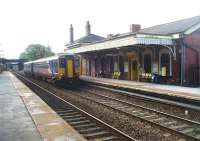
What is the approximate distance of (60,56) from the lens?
2600cm

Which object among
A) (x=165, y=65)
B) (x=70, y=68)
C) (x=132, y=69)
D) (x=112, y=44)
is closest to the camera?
(x=165, y=65)

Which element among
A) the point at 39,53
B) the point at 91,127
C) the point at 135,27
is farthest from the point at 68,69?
the point at 39,53

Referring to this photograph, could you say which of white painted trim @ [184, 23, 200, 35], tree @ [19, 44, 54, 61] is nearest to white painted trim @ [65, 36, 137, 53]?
white painted trim @ [184, 23, 200, 35]

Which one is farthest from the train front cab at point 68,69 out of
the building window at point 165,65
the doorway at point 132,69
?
the building window at point 165,65

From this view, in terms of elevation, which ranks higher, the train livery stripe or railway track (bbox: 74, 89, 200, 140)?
the train livery stripe

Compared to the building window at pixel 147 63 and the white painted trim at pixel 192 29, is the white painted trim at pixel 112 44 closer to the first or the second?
the building window at pixel 147 63

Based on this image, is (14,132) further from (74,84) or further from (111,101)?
(74,84)

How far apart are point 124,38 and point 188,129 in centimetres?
1365

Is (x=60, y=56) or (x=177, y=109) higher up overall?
(x=60, y=56)

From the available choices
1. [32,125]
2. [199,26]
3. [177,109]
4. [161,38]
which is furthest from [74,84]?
[32,125]

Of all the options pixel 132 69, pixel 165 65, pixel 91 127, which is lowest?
pixel 91 127

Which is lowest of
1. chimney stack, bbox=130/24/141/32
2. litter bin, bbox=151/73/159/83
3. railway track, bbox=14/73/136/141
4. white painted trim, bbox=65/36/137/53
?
railway track, bbox=14/73/136/141

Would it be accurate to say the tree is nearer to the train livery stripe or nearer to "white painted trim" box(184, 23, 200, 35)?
the train livery stripe

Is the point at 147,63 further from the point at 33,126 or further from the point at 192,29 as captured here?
the point at 33,126
